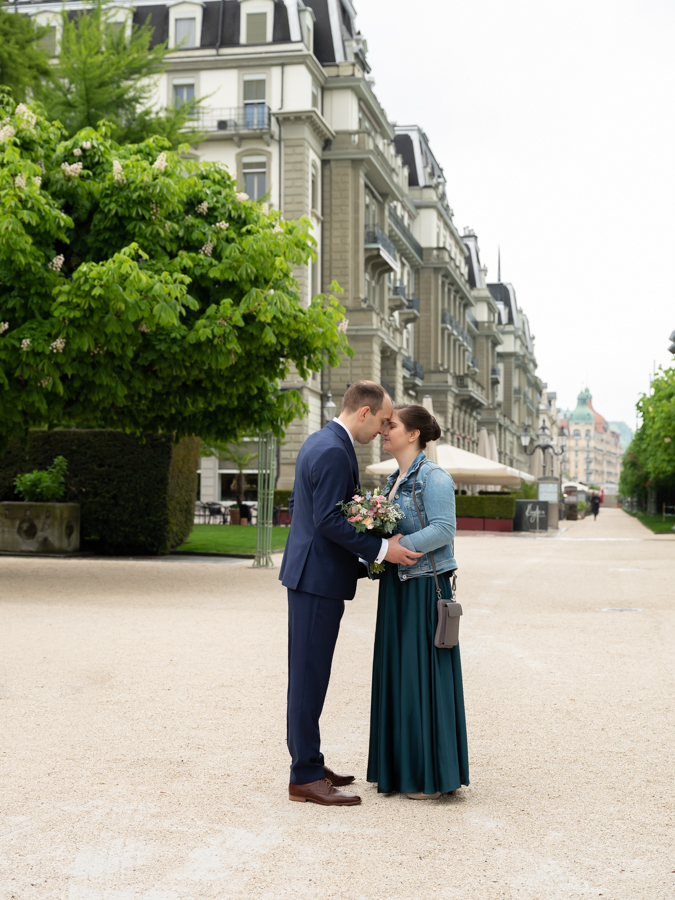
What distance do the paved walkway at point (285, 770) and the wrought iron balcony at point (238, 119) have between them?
3173cm

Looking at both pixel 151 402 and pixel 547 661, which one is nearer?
pixel 547 661

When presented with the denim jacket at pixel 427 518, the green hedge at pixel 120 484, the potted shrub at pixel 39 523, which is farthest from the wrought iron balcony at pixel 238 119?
the denim jacket at pixel 427 518

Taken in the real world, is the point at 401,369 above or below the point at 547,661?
above

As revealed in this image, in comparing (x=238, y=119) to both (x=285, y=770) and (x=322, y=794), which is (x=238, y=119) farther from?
(x=322, y=794)

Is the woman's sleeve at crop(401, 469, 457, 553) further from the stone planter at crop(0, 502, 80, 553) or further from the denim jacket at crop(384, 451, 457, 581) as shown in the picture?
the stone planter at crop(0, 502, 80, 553)

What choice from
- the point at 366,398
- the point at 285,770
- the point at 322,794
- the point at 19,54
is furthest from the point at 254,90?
the point at 322,794

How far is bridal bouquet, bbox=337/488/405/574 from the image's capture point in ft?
15.5

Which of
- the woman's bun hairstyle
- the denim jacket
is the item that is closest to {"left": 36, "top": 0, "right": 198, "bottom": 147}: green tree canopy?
the woman's bun hairstyle

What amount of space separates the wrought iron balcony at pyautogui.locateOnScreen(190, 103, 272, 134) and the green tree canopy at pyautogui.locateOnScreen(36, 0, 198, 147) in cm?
1629

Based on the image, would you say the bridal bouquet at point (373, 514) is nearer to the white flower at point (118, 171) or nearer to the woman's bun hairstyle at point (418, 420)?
the woman's bun hairstyle at point (418, 420)

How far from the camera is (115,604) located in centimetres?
1283

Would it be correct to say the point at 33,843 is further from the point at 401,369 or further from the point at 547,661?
the point at 401,369

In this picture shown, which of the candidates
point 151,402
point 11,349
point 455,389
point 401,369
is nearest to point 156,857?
point 11,349

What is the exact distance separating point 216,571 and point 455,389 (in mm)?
43973
